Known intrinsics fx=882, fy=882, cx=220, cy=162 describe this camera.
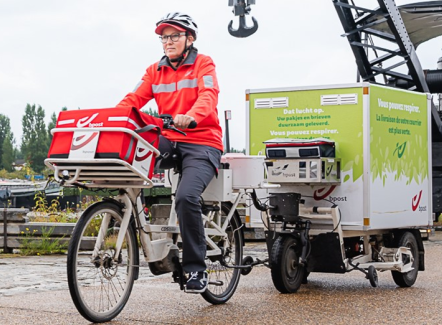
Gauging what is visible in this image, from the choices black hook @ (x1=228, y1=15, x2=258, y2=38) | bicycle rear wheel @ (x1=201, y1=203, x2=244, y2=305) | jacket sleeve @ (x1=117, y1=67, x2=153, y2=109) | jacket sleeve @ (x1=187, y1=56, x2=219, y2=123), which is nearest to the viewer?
jacket sleeve @ (x1=187, y1=56, x2=219, y2=123)

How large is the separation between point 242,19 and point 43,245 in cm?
667

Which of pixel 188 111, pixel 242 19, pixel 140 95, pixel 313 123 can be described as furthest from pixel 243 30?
pixel 188 111

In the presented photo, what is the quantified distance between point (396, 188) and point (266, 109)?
1625 mm

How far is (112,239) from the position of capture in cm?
626

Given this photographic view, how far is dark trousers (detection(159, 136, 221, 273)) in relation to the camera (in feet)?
21.1

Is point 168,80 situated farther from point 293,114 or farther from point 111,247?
point 293,114

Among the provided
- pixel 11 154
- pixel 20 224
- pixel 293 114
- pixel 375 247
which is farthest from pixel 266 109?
pixel 11 154

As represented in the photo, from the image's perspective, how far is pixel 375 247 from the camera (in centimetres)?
946

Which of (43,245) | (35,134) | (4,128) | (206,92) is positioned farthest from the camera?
(4,128)

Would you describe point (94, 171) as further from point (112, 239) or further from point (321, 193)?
point (321, 193)

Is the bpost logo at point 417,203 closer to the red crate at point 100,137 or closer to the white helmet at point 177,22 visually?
the white helmet at point 177,22

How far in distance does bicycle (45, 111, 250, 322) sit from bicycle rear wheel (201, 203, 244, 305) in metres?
0.14

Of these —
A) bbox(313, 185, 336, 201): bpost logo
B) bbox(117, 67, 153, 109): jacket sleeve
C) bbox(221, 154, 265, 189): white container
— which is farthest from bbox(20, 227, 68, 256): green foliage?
bbox(117, 67, 153, 109): jacket sleeve

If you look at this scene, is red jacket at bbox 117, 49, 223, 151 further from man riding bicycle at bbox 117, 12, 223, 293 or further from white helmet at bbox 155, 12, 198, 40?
white helmet at bbox 155, 12, 198, 40
